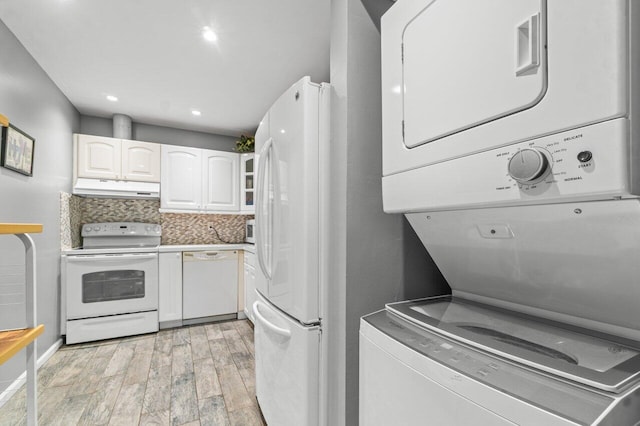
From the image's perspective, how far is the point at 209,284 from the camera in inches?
140

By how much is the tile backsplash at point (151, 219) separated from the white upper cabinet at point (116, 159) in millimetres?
388

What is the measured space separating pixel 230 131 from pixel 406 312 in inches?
154

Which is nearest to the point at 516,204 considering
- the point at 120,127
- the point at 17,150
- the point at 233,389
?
the point at 233,389

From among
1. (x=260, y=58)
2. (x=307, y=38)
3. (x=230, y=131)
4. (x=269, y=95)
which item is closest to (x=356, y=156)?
(x=307, y=38)

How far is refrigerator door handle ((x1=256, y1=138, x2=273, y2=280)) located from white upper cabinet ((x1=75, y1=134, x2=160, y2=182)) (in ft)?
8.40

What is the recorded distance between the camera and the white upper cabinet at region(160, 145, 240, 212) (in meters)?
3.66

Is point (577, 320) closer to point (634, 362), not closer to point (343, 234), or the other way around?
point (634, 362)

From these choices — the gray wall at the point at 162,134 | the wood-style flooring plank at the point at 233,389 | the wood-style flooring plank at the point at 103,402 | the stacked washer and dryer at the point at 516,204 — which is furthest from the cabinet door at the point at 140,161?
the stacked washer and dryer at the point at 516,204

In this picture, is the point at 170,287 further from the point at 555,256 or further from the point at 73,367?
the point at 555,256

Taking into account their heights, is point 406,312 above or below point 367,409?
above

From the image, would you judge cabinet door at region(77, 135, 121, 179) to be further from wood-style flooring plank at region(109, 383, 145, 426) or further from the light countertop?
wood-style flooring plank at region(109, 383, 145, 426)

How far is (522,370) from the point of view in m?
0.56

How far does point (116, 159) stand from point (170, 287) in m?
1.59

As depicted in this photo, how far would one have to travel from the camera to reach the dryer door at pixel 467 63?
0.58 meters
